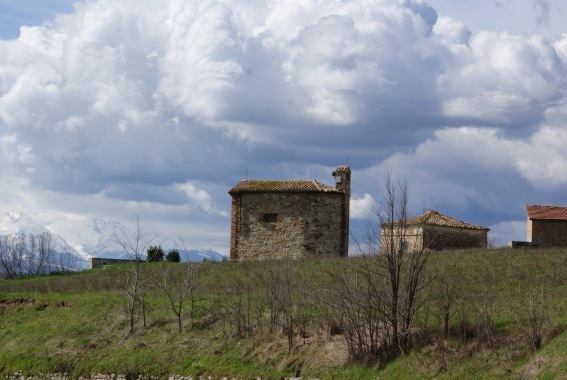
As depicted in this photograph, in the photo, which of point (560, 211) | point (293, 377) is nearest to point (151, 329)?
point (293, 377)

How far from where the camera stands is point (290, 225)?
175ft

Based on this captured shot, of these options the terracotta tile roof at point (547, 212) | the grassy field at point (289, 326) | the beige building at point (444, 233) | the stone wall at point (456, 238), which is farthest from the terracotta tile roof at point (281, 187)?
the terracotta tile roof at point (547, 212)

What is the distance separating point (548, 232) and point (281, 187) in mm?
19251

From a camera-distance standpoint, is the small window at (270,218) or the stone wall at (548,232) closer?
the stone wall at (548,232)

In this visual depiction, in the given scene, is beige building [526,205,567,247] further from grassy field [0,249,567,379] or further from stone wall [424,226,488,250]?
grassy field [0,249,567,379]

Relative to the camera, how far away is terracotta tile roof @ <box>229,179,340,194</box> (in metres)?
53.5

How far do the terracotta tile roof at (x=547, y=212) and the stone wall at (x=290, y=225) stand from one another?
44.7ft

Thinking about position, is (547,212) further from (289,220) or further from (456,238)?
(289,220)

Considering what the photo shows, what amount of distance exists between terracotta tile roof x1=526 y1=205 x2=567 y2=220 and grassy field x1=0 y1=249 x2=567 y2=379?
10666mm

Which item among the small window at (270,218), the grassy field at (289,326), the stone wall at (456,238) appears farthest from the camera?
the small window at (270,218)

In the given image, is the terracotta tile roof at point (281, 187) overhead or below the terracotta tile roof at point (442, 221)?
overhead

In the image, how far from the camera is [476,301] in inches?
1193

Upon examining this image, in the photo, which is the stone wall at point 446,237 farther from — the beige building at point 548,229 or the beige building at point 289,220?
the beige building at point 289,220

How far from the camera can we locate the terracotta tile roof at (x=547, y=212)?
5378cm
